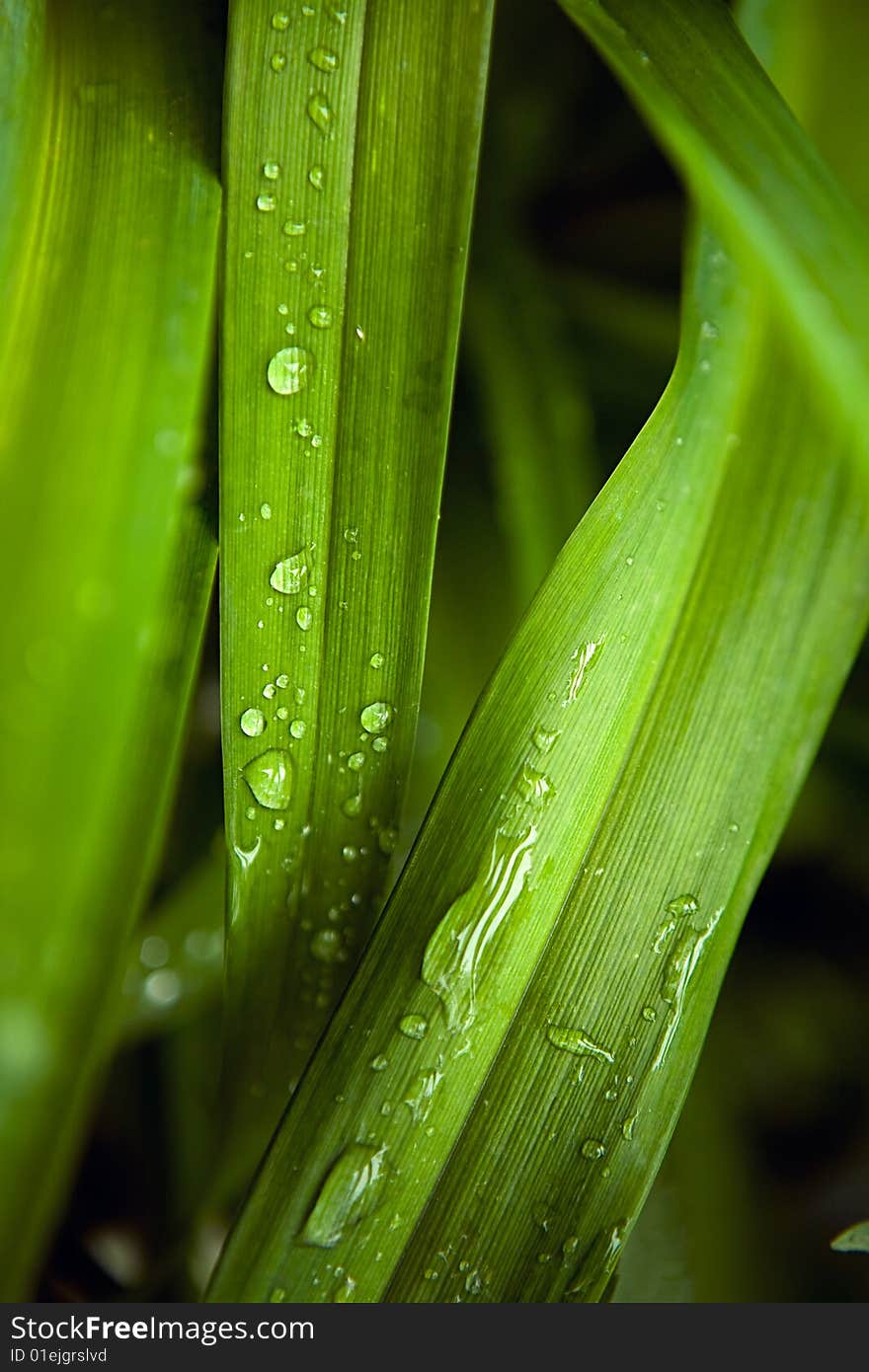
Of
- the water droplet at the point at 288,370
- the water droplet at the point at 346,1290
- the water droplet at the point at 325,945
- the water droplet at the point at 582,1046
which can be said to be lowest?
the water droplet at the point at 346,1290

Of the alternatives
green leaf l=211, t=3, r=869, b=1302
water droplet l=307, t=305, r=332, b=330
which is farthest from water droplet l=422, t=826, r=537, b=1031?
water droplet l=307, t=305, r=332, b=330

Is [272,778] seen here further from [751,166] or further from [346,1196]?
[751,166]

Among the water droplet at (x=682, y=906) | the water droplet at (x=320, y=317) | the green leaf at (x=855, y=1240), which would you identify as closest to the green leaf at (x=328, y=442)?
the water droplet at (x=320, y=317)

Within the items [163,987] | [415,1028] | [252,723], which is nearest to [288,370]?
[252,723]

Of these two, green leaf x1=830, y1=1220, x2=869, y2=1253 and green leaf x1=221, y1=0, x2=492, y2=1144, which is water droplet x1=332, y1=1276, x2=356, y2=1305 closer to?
green leaf x1=221, y1=0, x2=492, y2=1144

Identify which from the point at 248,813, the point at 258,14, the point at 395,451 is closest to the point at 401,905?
the point at 248,813

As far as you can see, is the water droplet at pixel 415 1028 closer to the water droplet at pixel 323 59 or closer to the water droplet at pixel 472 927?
the water droplet at pixel 472 927
